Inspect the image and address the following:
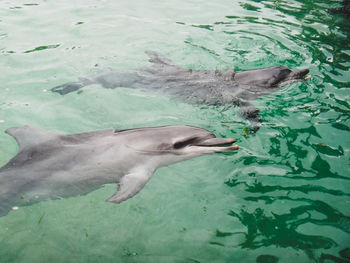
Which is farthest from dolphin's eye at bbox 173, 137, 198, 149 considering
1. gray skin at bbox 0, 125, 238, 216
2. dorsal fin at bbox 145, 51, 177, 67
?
dorsal fin at bbox 145, 51, 177, 67

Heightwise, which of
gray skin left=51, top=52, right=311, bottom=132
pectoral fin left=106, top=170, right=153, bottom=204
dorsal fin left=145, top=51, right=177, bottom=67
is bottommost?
pectoral fin left=106, top=170, right=153, bottom=204

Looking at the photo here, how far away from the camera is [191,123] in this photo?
6219mm

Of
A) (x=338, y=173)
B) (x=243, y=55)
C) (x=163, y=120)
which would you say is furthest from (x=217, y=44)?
(x=338, y=173)

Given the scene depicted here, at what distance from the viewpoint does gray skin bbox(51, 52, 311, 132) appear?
22.6 feet

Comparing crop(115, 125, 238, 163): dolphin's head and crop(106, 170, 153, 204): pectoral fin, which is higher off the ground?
crop(115, 125, 238, 163): dolphin's head

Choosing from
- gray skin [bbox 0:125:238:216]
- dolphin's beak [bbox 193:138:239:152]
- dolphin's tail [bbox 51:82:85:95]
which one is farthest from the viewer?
dolphin's tail [bbox 51:82:85:95]

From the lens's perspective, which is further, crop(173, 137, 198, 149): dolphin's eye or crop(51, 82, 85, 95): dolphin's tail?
crop(51, 82, 85, 95): dolphin's tail

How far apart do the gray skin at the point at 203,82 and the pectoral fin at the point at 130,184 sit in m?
2.66

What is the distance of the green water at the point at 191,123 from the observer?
3.88 m

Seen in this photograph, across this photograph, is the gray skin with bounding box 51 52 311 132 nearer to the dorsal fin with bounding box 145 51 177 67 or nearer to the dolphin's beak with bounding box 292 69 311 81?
the dolphin's beak with bounding box 292 69 311 81

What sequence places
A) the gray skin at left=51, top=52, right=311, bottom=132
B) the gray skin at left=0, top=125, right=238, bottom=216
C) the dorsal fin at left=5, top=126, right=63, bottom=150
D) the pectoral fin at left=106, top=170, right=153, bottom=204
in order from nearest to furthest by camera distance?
1. the pectoral fin at left=106, top=170, right=153, bottom=204
2. the gray skin at left=0, top=125, right=238, bottom=216
3. the dorsal fin at left=5, top=126, right=63, bottom=150
4. the gray skin at left=51, top=52, right=311, bottom=132

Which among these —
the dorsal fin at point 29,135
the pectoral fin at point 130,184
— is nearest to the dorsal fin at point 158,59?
the dorsal fin at point 29,135

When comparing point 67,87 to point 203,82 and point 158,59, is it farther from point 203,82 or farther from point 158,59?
point 203,82

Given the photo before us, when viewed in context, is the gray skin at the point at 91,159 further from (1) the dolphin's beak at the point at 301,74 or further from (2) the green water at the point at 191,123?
(1) the dolphin's beak at the point at 301,74
